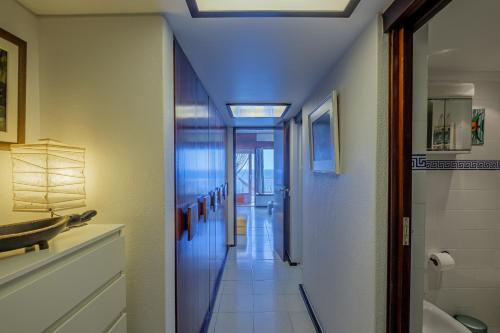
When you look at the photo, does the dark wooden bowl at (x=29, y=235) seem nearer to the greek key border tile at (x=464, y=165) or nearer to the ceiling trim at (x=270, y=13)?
the ceiling trim at (x=270, y=13)

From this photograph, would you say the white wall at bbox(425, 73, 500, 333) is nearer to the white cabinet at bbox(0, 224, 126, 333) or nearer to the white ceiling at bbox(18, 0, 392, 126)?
the white ceiling at bbox(18, 0, 392, 126)

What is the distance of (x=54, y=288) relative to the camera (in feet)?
2.56

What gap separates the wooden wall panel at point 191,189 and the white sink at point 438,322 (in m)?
1.70

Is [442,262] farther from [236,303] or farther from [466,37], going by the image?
[236,303]

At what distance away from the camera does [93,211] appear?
118 cm

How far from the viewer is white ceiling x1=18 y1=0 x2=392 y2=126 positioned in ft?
3.96

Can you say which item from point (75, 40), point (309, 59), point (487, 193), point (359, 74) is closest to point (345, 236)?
point (359, 74)

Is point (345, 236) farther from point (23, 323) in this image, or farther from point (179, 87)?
point (23, 323)

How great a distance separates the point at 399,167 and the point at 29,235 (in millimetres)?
1447

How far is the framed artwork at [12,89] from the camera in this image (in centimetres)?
108

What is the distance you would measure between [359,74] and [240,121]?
2865 mm

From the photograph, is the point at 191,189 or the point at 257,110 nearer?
the point at 191,189

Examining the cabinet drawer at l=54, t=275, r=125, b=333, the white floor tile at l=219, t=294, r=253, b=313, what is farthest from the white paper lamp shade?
the white floor tile at l=219, t=294, r=253, b=313

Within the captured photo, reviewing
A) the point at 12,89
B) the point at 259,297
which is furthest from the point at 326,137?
the point at 259,297
